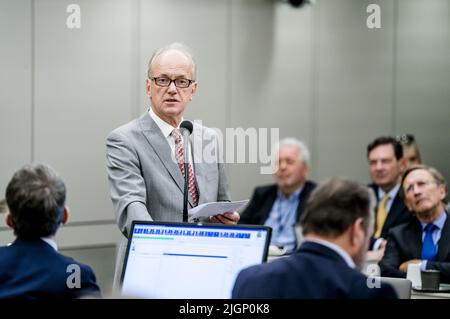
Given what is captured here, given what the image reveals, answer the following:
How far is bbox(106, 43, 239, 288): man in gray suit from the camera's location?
7.48 feet

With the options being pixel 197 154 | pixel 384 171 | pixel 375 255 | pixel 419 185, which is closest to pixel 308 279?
pixel 197 154

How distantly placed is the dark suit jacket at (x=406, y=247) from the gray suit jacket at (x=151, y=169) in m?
1.41

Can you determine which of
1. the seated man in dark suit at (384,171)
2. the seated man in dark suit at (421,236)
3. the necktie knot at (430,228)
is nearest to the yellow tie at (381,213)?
the seated man in dark suit at (384,171)

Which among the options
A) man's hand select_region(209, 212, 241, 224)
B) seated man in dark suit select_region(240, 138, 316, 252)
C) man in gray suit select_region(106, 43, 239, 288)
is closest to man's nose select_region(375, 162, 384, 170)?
seated man in dark suit select_region(240, 138, 316, 252)

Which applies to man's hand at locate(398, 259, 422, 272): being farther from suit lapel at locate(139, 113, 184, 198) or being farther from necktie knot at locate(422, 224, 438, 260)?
suit lapel at locate(139, 113, 184, 198)

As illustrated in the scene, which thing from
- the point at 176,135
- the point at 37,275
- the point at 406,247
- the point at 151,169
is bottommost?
the point at 406,247

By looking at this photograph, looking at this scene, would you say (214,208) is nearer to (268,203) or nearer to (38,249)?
(38,249)

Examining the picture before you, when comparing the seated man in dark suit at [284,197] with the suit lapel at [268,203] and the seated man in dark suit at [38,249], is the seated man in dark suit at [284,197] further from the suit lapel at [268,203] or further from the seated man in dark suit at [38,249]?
the seated man in dark suit at [38,249]

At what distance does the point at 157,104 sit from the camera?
7.89 ft

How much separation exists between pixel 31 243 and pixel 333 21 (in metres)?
4.41

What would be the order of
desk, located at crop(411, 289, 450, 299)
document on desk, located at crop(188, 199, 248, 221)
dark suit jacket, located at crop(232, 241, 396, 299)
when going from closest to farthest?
dark suit jacket, located at crop(232, 241, 396, 299), document on desk, located at crop(188, 199, 248, 221), desk, located at crop(411, 289, 450, 299)

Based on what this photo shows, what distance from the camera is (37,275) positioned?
1.84m

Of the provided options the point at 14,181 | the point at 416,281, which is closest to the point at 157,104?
the point at 14,181

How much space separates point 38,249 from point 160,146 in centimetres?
60
